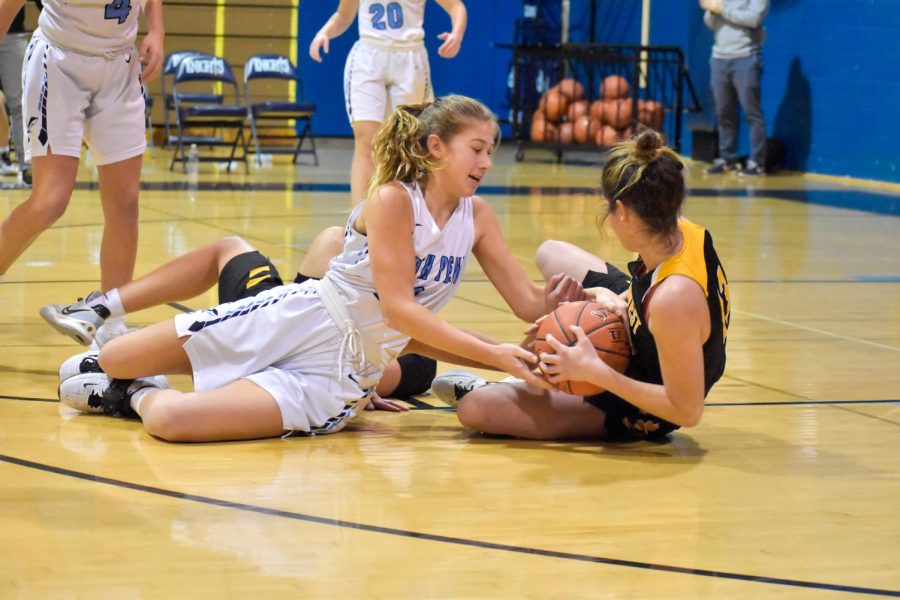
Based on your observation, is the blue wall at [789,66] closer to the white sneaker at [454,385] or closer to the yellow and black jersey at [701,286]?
the white sneaker at [454,385]

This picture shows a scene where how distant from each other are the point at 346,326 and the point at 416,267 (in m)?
0.23

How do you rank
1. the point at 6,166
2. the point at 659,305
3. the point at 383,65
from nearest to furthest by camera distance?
1. the point at 659,305
2. the point at 383,65
3. the point at 6,166

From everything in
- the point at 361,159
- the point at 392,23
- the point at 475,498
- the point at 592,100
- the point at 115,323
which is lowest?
the point at 475,498

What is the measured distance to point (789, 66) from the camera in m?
12.3

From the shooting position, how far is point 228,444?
3242 millimetres

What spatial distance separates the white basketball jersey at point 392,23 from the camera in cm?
657

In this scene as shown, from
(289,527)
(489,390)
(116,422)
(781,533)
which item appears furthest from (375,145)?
(781,533)

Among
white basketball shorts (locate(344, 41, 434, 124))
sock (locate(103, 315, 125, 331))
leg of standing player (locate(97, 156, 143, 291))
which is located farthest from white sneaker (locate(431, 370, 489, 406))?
white basketball shorts (locate(344, 41, 434, 124))

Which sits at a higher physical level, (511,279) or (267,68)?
(267,68)

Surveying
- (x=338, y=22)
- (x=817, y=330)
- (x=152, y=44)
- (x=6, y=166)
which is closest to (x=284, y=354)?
(x=152, y=44)

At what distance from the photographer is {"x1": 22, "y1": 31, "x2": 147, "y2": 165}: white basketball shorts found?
4137 mm

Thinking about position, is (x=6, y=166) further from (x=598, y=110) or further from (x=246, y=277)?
(x=246, y=277)

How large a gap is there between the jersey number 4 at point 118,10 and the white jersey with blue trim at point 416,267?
1269 mm

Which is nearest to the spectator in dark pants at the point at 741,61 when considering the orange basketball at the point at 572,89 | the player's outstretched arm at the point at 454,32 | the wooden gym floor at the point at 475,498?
the orange basketball at the point at 572,89
